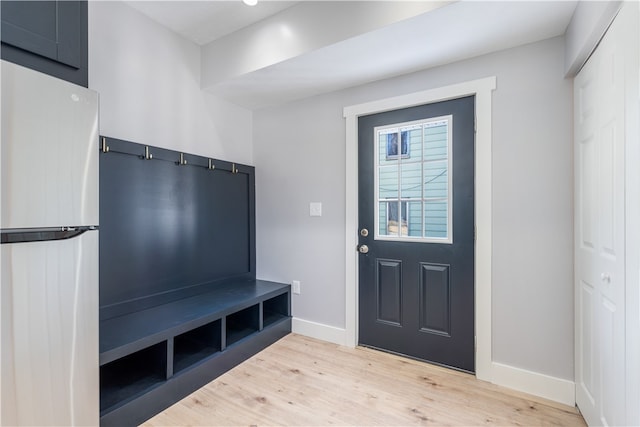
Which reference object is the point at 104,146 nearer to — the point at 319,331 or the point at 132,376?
the point at 132,376

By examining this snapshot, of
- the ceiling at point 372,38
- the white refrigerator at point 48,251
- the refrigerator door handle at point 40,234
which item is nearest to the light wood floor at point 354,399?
the white refrigerator at point 48,251

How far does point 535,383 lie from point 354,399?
1.15m

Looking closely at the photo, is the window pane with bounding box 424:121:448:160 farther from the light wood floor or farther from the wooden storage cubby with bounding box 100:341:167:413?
the wooden storage cubby with bounding box 100:341:167:413

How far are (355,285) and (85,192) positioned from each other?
6.44 feet

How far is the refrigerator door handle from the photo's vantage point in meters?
1.07

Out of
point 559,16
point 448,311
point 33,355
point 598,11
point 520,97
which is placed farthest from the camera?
point 448,311

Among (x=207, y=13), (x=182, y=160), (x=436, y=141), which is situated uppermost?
(x=207, y=13)

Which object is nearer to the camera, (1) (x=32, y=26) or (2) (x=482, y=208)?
(1) (x=32, y=26)

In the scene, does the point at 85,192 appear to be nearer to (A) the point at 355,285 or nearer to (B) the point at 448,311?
(A) the point at 355,285

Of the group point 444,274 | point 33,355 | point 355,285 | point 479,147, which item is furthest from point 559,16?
point 33,355

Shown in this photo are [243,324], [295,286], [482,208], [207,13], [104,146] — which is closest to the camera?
[104,146]

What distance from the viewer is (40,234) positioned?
115 centimetres

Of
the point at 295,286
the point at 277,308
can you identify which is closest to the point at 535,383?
the point at 295,286

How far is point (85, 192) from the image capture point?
1294mm
